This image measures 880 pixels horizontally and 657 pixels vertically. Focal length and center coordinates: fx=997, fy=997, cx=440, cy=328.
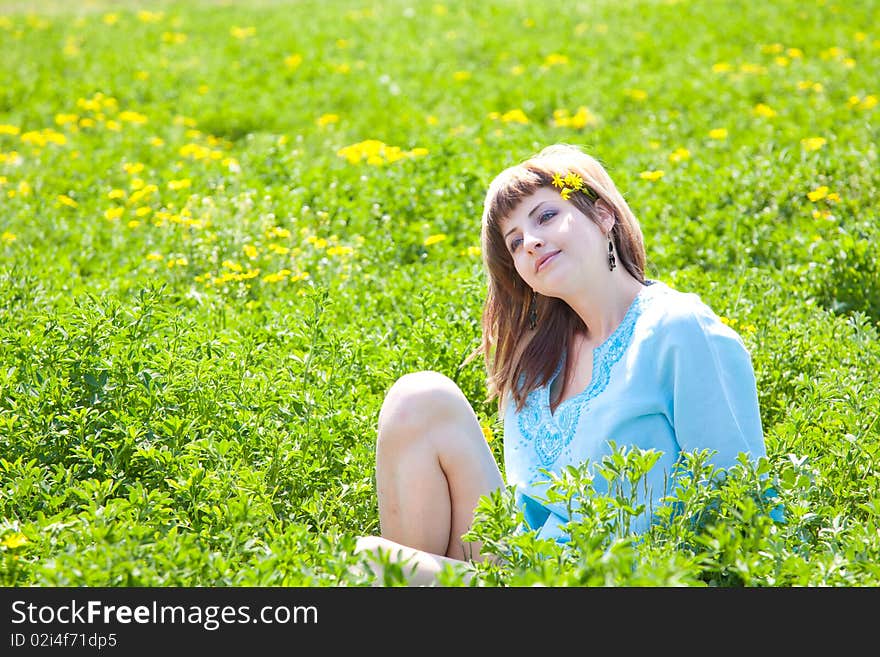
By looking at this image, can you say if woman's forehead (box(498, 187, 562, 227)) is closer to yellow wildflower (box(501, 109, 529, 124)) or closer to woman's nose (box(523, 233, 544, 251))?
woman's nose (box(523, 233, 544, 251))

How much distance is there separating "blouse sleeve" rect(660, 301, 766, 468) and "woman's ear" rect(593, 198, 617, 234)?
0.55 meters

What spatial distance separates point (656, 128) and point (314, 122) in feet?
9.31

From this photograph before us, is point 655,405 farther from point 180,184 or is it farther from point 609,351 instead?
point 180,184

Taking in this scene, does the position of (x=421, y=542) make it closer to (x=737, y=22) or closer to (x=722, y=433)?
(x=722, y=433)

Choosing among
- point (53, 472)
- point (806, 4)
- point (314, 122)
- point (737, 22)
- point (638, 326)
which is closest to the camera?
point (638, 326)

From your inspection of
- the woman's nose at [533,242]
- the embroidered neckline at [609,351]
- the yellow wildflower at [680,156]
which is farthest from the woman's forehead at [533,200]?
the yellow wildflower at [680,156]

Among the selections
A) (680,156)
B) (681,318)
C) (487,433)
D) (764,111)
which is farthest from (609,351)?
(764,111)

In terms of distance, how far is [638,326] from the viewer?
120 inches

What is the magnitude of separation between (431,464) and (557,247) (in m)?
0.81

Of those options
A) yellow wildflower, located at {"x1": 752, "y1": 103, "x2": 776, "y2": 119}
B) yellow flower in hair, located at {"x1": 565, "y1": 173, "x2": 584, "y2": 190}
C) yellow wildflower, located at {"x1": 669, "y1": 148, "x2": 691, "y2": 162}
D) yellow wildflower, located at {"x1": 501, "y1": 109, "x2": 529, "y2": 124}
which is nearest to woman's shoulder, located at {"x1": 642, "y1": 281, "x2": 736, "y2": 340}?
yellow flower in hair, located at {"x1": 565, "y1": 173, "x2": 584, "y2": 190}

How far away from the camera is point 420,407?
3045mm

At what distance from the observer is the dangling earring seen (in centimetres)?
354
